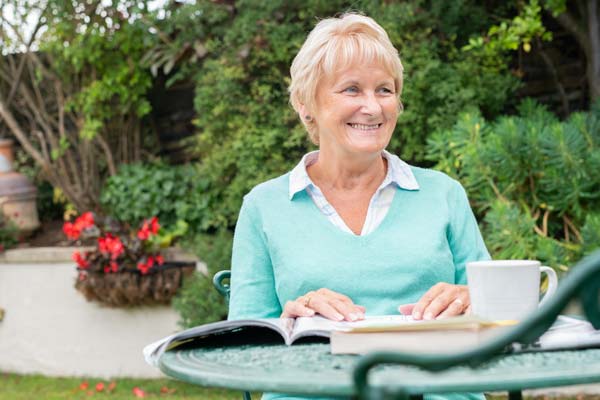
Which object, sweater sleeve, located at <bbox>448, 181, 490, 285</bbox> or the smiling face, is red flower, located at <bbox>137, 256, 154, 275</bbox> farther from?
sweater sleeve, located at <bbox>448, 181, 490, 285</bbox>

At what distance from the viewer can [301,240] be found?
203cm

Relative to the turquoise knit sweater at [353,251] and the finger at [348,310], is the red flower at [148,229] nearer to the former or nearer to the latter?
the turquoise knit sweater at [353,251]

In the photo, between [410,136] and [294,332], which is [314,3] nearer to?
[410,136]

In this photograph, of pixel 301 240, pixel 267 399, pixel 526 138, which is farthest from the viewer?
pixel 526 138

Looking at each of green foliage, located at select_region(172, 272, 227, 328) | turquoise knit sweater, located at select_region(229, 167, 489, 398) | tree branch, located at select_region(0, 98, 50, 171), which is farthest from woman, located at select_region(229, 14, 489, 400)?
tree branch, located at select_region(0, 98, 50, 171)

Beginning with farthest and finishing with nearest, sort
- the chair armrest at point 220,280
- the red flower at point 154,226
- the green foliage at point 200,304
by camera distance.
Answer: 1. the red flower at point 154,226
2. the green foliage at point 200,304
3. the chair armrest at point 220,280

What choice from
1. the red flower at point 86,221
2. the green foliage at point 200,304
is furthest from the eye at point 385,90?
the red flower at point 86,221

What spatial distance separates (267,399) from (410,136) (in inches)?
103

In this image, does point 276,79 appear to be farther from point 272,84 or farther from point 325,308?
point 325,308

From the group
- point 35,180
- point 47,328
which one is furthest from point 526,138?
point 35,180

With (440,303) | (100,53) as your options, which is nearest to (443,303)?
(440,303)

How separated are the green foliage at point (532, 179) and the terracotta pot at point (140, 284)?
65.3 inches

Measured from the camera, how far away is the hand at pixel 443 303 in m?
1.69

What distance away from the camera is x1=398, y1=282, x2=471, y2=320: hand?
66.7 inches
